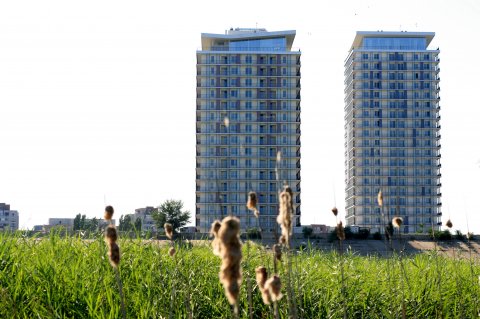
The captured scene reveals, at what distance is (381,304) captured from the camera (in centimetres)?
627

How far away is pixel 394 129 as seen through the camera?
88000 mm

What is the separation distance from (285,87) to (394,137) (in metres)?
18.3

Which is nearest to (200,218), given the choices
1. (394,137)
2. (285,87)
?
(285,87)

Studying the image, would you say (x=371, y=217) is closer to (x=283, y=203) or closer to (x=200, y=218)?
(x=200, y=218)

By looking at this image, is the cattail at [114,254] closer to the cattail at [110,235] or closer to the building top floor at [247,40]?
the cattail at [110,235]

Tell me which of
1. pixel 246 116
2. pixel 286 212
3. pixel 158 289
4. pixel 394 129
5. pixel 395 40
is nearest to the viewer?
pixel 286 212

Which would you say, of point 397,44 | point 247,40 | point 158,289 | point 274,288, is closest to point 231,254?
point 274,288

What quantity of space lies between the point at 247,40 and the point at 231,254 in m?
84.0

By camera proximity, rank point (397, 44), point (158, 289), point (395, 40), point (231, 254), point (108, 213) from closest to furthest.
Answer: point (231, 254), point (108, 213), point (158, 289), point (397, 44), point (395, 40)

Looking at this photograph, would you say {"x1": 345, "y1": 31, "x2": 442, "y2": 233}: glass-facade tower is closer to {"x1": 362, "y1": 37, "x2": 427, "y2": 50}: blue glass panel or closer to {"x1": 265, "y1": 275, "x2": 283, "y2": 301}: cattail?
{"x1": 362, "y1": 37, "x2": 427, "y2": 50}: blue glass panel

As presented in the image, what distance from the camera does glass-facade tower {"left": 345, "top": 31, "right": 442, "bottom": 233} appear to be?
85438mm

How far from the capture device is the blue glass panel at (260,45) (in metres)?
82.8

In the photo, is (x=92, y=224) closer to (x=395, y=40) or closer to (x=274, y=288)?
(x=274, y=288)

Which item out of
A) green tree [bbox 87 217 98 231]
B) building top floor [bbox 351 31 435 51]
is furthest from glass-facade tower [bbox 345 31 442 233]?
green tree [bbox 87 217 98 231]
